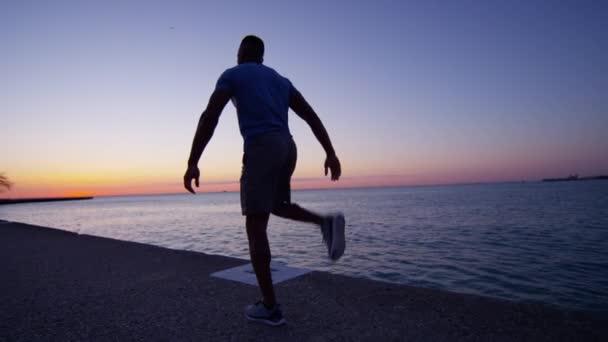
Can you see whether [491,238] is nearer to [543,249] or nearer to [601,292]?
[543,249]

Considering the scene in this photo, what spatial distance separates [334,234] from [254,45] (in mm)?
1620

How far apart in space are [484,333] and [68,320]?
327 cm

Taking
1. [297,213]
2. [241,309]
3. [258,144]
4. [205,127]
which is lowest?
[241,309]

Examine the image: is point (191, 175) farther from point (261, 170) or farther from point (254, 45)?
point (254, 45)

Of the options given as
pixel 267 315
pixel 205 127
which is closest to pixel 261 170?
pixel 205 127

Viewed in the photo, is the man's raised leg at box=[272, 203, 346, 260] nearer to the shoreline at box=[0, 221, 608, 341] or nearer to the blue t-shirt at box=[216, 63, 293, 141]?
the shoreline at box=[0, 221, 608, 341]

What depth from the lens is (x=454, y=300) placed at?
3018 millimetres

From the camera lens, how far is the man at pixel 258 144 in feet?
7.76

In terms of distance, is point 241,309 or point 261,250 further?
point 241,309

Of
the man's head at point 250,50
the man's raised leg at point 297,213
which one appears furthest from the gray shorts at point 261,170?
the man's head at point 250,50

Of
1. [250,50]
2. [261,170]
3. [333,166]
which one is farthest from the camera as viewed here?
[333,166]

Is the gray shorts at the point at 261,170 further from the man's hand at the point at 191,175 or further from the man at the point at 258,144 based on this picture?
the man's hand at the point at 191,175

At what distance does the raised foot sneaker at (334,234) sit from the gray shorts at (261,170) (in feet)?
1.89

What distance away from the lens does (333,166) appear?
292 cm
